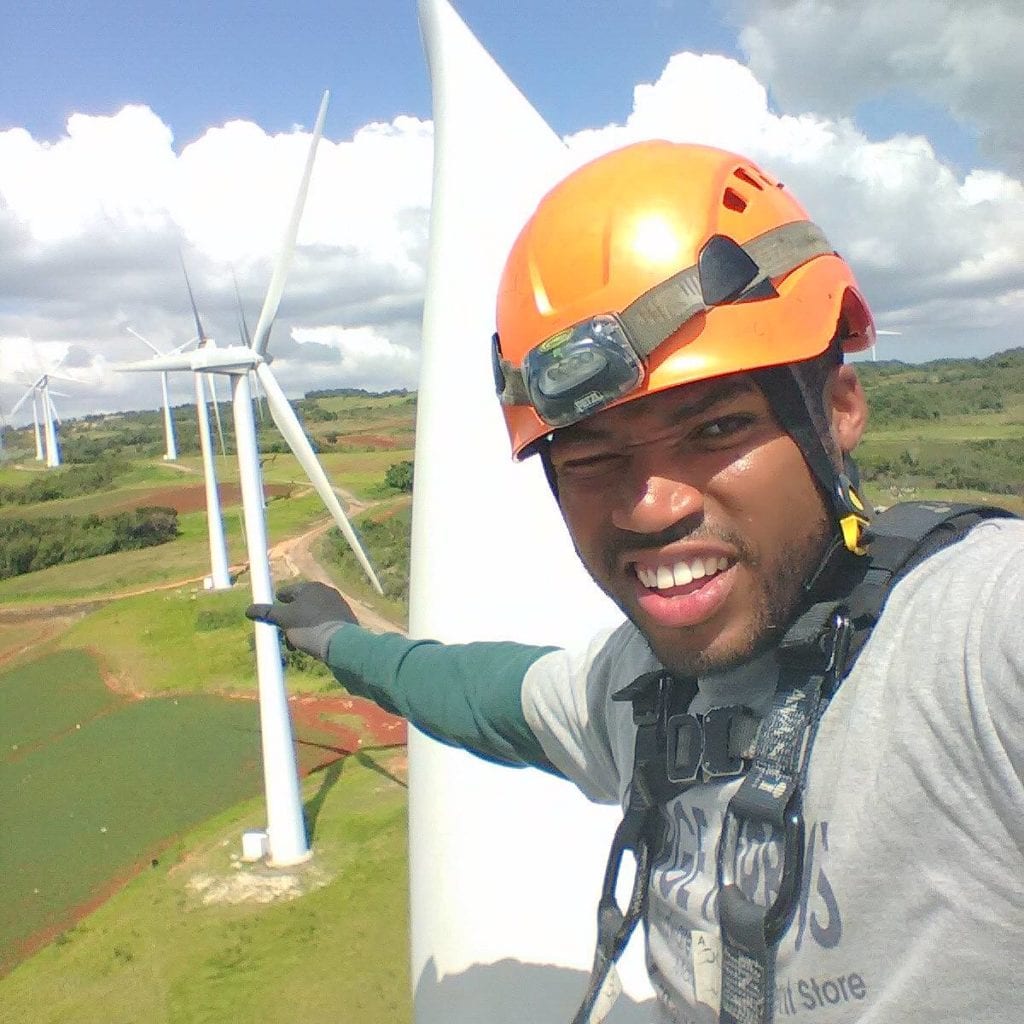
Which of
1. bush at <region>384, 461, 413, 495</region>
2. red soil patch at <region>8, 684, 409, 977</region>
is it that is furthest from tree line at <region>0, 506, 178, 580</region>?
red soil patch at <region>8, 684, 409, 977</region>

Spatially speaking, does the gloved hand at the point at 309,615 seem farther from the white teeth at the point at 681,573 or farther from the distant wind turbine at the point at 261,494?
the distant wind turbine at the point at 261,494

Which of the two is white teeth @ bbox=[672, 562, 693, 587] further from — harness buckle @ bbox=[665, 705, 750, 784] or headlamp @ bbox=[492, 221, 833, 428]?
headlamp @ bbox=[492, 221, 833, 428]


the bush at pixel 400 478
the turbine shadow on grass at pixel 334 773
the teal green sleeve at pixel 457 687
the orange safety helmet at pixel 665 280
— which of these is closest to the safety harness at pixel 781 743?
the orange safety helmet at pixel 665 280

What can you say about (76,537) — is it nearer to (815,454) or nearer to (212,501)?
(212,501)

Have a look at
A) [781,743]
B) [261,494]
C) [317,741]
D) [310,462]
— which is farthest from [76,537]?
[781,743]

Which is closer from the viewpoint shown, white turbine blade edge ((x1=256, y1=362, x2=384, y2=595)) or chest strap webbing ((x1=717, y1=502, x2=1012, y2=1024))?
chest strap webbing ((x1=717, y1=502, x2=1012, y2=1024))

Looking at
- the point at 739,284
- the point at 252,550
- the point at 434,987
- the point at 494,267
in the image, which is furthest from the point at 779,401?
the point at 252,550

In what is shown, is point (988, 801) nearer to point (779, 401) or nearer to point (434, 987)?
point (779, 401)
